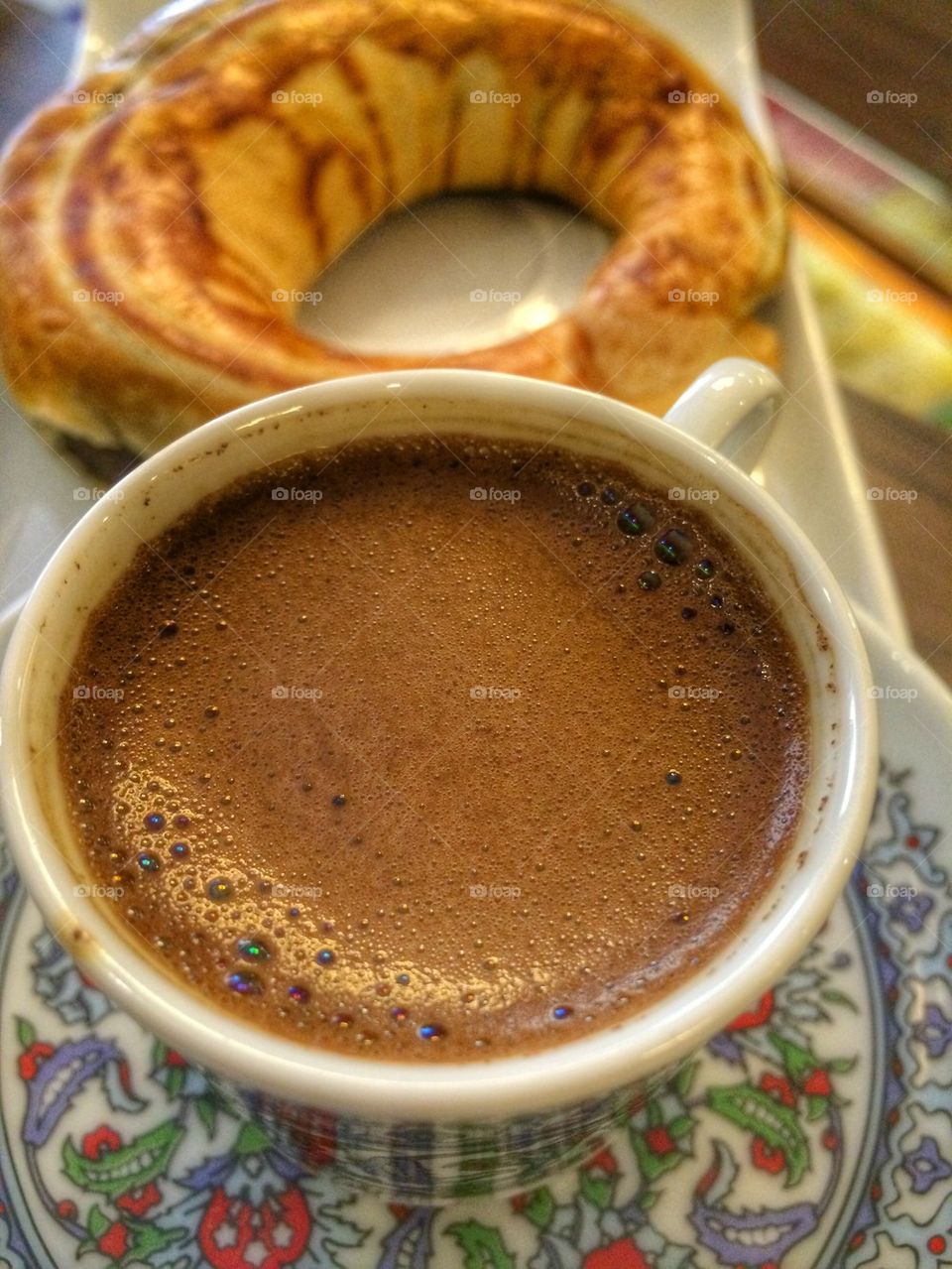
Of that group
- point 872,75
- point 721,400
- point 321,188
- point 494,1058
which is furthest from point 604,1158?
point 872,75

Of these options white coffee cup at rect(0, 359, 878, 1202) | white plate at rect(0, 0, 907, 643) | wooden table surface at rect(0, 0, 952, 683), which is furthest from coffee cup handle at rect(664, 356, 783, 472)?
wooden table surface at rect(0, 0, 952, 683)

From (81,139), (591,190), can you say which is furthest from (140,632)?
(591,190)

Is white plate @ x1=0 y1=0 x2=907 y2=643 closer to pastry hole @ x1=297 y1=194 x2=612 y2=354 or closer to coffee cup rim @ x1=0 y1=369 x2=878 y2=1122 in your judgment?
pastry hole @ x1=297 y1=194 x2=612 y2=354

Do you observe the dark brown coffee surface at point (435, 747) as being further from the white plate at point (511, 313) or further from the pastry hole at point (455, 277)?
the pastry hole at point (455, 277)

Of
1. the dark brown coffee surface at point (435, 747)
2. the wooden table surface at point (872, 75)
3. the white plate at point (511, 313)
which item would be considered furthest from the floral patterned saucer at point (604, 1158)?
the wooden table surface at point (872, 75)

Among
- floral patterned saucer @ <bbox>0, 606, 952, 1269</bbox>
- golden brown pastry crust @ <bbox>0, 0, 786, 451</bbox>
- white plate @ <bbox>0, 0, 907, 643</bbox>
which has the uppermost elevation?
golden brown pastry crust @ <bbox>0, 0, 786, 451</bbox>

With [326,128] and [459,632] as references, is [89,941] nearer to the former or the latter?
[459,632]
